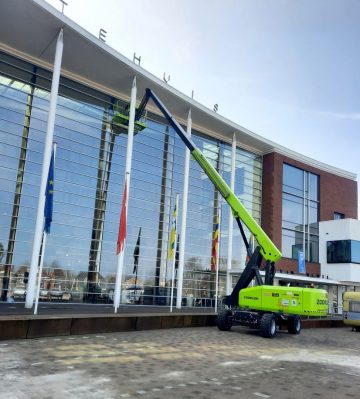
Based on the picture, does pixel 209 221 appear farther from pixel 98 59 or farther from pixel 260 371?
pixel 260 371

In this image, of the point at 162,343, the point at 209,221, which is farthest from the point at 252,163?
the point at 162,343

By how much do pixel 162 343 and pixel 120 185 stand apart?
15.6 m

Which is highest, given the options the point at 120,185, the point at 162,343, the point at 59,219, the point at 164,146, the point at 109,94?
the point at 109,94

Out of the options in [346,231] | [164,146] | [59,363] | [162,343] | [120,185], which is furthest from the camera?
[346,231]

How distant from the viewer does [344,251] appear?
36156mm

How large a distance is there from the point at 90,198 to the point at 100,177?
5.22ft

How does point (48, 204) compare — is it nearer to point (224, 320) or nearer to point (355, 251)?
point (224, 320)

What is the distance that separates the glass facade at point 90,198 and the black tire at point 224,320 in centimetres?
937

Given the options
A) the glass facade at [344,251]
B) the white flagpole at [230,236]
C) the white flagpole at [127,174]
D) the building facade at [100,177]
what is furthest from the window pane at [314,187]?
the white flagpole at [127,174]

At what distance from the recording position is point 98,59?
2428 cm

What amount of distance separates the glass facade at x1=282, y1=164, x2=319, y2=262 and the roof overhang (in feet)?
31.2

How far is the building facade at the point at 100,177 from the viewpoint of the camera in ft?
74.9

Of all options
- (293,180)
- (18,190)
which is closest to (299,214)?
(293,180)

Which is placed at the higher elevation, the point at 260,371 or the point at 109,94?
the point at 109,94
